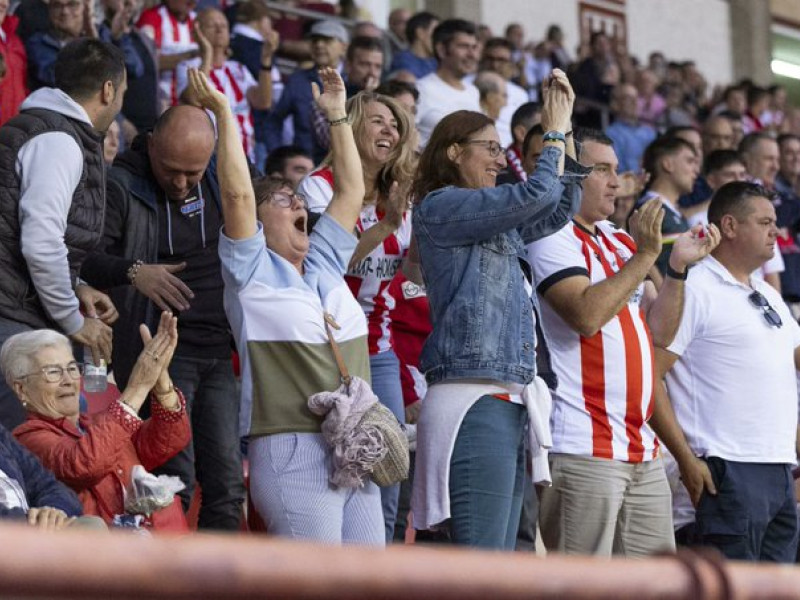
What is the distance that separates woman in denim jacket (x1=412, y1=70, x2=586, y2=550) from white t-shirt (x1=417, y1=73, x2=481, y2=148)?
13.7 ft

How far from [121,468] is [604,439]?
129 cm

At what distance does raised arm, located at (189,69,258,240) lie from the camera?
3457 millimetres

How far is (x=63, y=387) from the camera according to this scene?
12.4ft

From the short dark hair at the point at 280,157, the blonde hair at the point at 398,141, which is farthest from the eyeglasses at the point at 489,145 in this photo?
the short dark hair at the point at 280,157

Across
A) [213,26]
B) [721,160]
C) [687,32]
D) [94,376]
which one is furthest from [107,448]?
[687,32]

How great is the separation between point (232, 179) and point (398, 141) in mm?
1251

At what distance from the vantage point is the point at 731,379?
4656 millimetres

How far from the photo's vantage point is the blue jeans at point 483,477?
3.52 m

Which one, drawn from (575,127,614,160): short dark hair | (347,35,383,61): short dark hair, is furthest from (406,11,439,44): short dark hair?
(575,127,614,160): short dark hair

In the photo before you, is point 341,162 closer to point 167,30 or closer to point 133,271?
point 133,271

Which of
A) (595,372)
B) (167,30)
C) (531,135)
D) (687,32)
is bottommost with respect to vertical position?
(595,372)

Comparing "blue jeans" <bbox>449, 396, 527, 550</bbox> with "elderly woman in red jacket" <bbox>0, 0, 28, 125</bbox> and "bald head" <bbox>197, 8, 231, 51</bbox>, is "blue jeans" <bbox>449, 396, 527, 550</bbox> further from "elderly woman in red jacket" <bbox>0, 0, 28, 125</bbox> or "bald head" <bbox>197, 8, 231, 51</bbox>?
"bald head" <bbox>197, 8, 231, 51</bbox>

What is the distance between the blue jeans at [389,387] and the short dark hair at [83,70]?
1126mm

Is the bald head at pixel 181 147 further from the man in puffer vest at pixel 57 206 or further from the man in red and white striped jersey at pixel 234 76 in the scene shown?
the man in red and white striped jersey at pixel 234 76
